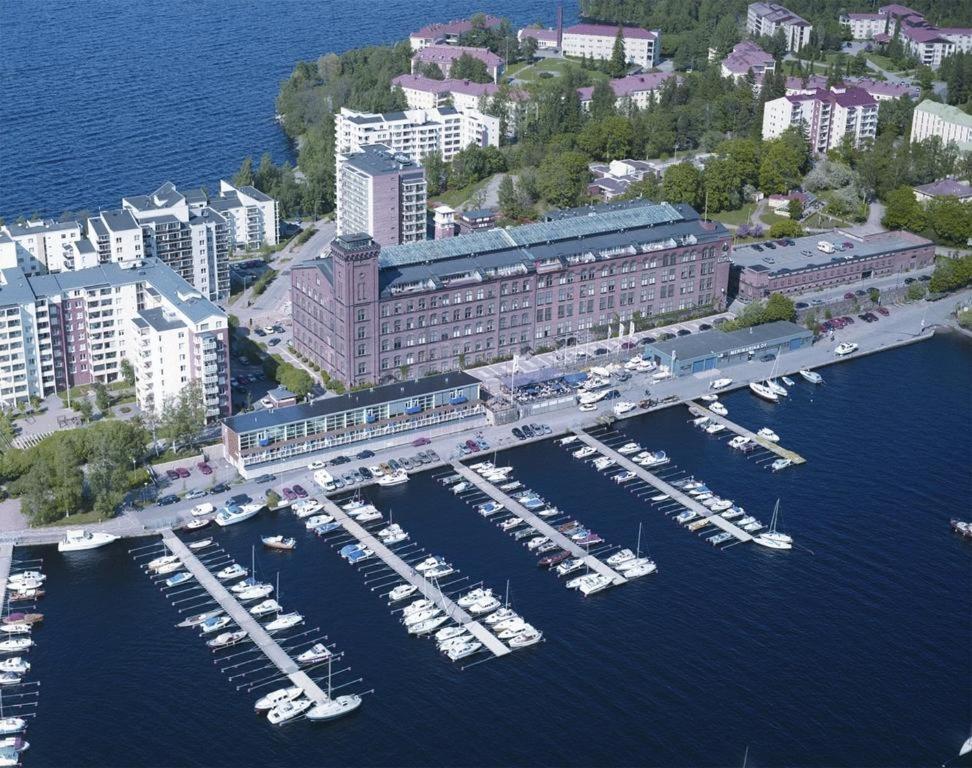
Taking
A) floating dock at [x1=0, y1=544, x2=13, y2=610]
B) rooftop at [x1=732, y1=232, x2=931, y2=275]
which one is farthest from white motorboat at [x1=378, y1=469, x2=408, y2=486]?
rooftop at [x1=732, y1=232, x2=931, y2=275]

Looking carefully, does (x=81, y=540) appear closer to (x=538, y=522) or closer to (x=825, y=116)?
(x=538, y=522)

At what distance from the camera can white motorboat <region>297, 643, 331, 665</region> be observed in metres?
85.1

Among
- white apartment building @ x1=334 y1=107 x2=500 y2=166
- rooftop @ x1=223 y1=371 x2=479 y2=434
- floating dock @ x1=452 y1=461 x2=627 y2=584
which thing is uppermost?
white apartment building @ x1=334 y1=107 x2=500 y2=166

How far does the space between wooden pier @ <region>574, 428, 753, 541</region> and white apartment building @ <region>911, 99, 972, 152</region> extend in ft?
308

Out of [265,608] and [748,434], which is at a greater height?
[748,434]

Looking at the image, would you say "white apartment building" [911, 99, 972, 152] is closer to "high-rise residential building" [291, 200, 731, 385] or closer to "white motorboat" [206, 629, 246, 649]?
"high-rise residential building" [291, 200, 731, 385]

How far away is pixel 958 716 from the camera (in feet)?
267

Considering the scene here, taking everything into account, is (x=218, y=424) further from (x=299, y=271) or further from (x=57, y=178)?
(x=57, y=178)

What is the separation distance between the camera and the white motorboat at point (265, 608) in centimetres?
9006

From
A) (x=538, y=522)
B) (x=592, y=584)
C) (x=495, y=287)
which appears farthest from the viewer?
(x=495, y=287)

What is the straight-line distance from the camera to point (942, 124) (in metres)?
187

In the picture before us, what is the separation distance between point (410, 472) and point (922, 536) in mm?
40553

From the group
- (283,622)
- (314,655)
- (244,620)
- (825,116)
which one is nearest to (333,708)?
(314,655)

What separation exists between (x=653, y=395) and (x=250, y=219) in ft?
192
